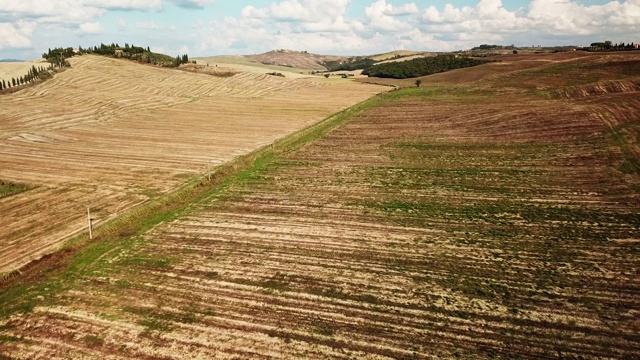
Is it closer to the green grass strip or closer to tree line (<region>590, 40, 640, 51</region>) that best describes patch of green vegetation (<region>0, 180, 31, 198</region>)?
the green grass strip

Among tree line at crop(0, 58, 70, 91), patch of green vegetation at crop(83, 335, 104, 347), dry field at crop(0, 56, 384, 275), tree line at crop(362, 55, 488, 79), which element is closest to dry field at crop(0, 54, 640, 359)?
patch of green vegetation at crop(83, 335, 104, 347)

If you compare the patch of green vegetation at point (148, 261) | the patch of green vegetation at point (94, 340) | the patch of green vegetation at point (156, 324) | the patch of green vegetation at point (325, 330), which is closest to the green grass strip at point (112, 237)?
the patch of green vegetation at point (148, 261)

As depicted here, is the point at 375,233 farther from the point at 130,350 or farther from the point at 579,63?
the point at 579,63

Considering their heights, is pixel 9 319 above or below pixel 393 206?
below

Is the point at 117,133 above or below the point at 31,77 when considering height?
below

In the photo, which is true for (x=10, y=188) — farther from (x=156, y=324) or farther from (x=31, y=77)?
(x=31, y=77)

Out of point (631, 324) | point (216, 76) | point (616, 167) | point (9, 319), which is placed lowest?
point (9, 319)

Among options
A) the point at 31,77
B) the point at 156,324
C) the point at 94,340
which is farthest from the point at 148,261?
the point at 31,77

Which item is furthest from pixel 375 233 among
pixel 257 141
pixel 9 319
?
pixel 257 141
